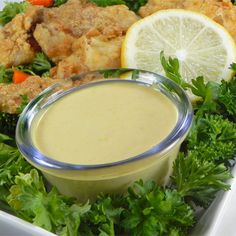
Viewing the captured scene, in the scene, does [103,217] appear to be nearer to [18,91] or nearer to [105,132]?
[105,132]

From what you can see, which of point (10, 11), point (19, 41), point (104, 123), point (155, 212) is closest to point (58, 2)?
point (10, 11)

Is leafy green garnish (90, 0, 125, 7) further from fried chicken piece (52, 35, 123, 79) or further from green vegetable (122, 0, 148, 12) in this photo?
fried chicken piece (52, 35, 123, 79)

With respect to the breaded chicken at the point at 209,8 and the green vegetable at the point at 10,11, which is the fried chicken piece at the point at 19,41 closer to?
the green vegetable at the point at 10,11

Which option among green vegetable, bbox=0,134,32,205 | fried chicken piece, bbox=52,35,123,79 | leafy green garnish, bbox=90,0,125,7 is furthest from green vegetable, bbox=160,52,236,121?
leafy green garnish, bbox=90,0,125,7

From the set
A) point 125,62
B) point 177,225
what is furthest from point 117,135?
point 125,62

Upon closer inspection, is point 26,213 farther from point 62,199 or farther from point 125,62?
point 125,62

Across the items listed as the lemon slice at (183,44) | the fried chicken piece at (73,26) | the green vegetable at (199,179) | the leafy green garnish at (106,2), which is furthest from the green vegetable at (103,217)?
the leafy green garnish at (106,2)

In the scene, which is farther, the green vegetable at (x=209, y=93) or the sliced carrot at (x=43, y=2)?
the sliced carrot at (x=43, y=2)
